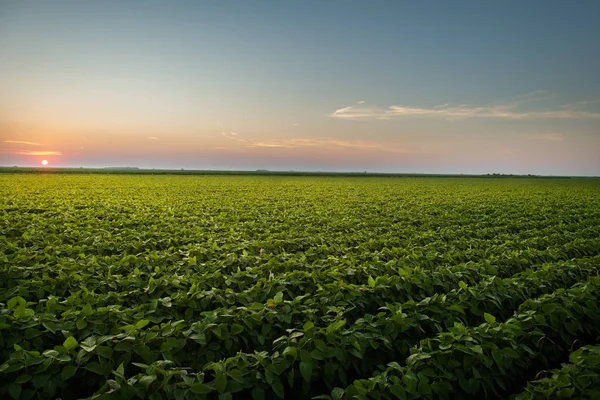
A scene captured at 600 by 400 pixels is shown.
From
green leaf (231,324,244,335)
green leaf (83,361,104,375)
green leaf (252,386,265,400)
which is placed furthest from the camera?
green leaf (231,324,244,335)

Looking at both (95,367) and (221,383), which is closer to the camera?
(221,383)

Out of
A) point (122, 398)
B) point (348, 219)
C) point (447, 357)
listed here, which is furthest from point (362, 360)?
point (348, 219)

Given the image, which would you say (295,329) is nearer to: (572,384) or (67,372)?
(67,372)

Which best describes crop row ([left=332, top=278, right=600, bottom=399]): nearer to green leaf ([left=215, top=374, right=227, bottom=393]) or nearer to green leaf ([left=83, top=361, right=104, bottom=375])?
green leaf ([left=215, top=374, right=227, bottom=393])

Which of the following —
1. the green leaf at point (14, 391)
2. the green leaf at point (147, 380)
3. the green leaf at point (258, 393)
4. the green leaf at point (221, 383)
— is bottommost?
the green leaf at point (258, 393)

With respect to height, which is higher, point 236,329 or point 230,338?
point 236,329

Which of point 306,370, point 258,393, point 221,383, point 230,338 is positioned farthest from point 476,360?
point 230,338

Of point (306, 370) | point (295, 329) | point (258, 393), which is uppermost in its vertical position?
point (295, 329)

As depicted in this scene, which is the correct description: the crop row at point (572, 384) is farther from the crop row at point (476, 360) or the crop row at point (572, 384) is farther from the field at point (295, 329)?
the crop row at point (476, 360)

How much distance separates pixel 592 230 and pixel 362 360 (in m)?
14.1

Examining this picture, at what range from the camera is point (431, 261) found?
7809 mm

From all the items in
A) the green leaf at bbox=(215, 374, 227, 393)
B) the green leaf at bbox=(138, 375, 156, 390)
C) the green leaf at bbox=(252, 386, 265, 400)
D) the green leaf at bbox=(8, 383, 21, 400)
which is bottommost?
the green leaf at bbox=(252, 386, 265, 400)

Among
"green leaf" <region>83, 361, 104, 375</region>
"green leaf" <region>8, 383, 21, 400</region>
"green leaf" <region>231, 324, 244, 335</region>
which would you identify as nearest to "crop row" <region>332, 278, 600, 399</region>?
"green leaf" <region>231, 324, 244, 335</region>

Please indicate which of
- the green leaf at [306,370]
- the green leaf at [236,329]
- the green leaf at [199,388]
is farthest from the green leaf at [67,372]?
the green leaf at [306,370]
